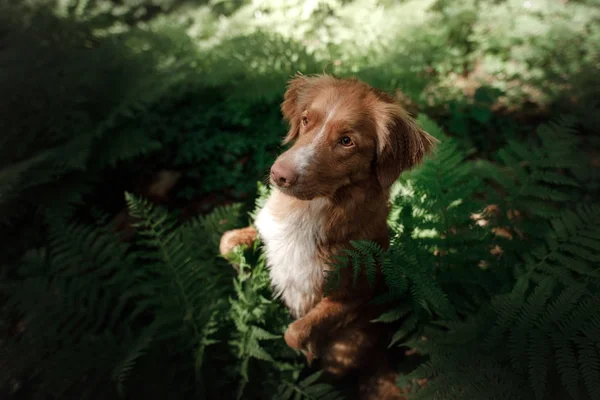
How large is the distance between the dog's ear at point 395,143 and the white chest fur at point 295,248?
41cm

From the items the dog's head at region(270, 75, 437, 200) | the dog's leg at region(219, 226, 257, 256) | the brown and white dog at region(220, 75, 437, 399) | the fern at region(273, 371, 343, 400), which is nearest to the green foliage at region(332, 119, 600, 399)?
the brown and white dog at region(220, 75, 437, 399)

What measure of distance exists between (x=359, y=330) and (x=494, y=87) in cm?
406

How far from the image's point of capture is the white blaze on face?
1666 millimetres

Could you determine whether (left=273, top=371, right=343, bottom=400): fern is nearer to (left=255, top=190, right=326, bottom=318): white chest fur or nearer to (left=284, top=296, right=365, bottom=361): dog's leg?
(left=284, top=296, right=365, bottom=361): dog's leg

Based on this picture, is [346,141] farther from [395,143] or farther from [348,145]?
[395,143]

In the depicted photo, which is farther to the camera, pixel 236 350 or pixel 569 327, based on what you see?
pixel 236 350

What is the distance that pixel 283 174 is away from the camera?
5.41ft

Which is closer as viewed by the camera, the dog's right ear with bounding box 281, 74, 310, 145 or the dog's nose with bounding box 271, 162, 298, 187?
the dog's nose with bounding box 271, 162, 298, 187

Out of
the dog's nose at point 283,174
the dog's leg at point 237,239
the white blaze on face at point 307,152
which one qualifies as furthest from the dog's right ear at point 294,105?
the dog's leg at point 237,239

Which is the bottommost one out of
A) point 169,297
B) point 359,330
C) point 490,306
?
point 359,330

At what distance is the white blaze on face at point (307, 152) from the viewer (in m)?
1.67

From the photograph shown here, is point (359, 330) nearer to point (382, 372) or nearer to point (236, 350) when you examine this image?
point (382, 372)

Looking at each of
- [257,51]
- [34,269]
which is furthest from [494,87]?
[34,269]

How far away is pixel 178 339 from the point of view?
2.47 m
